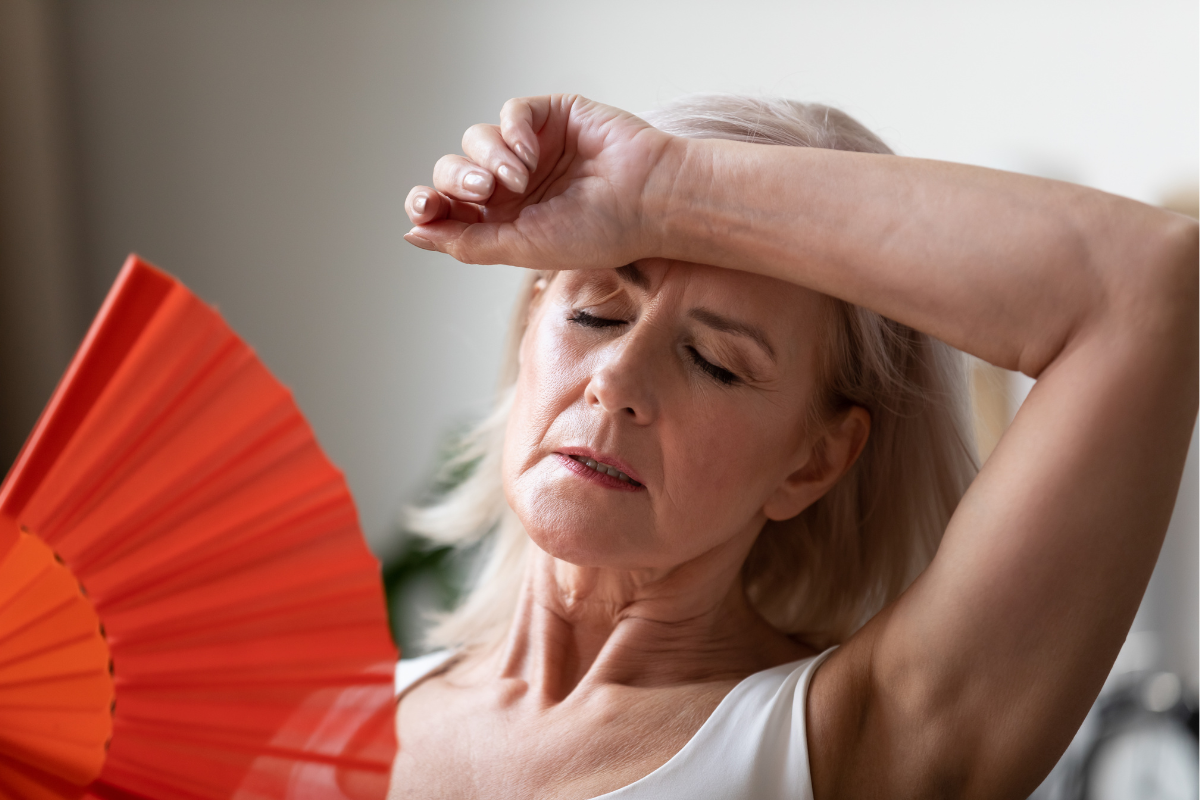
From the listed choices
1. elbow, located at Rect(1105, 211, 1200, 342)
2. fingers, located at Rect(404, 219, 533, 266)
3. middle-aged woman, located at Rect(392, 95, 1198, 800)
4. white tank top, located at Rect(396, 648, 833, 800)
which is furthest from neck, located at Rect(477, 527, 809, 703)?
elbow, located at Rect(1105, 211, 1200, 342)

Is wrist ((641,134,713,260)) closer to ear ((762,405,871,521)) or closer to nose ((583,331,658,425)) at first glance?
nose ((583,331,658,425))

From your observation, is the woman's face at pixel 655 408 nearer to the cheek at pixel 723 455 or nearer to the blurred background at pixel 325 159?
the cheek at pixel 723 455

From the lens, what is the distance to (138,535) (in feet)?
2.08

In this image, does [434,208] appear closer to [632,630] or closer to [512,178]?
[512,178]

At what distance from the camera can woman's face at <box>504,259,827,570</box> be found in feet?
2.88

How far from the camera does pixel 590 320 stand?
Answer: 3.08 feet

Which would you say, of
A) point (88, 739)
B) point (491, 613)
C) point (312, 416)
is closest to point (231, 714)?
point (88, 739)

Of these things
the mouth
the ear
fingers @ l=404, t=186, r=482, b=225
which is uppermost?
fingers @ l=404, t=186, r=482, b=225

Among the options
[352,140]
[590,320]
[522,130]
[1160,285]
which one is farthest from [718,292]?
[352,140]

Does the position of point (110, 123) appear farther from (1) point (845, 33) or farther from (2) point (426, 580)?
(1) point (845, 33)

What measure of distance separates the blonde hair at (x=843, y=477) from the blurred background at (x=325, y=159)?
25.3 inches

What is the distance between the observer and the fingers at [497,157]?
0.81m

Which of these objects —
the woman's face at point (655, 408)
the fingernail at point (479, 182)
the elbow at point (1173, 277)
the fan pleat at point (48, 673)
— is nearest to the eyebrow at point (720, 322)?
the woman's face at point (655, 408)

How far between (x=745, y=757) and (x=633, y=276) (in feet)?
1.59
